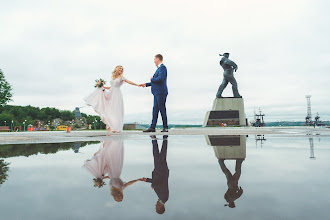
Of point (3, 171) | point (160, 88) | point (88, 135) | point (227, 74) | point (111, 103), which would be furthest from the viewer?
point (227, 74)

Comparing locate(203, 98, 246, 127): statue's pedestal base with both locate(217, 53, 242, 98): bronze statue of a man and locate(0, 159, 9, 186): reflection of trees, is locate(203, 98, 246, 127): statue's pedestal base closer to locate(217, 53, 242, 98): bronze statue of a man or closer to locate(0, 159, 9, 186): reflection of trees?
locate(217, 53, 242, 98): bronze statue of a man

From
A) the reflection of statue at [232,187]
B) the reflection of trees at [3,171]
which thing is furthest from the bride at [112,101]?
the reflection of statue at [232,187]

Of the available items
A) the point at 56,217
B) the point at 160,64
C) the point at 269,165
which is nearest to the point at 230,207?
the point at 56,217

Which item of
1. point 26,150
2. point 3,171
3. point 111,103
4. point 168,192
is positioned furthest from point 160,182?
point 111,103

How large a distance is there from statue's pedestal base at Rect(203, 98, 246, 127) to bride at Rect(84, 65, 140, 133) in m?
13.4

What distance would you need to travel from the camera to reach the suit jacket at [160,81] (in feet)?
30.1

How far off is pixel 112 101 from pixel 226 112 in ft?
47.1

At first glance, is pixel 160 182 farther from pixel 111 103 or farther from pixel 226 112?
pixel 226 112

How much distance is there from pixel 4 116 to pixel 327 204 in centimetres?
8570

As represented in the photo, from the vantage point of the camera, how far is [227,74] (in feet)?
73.0

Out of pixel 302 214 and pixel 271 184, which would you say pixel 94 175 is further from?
pixel 302 214

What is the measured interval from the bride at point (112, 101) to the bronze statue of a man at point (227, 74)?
1393cm

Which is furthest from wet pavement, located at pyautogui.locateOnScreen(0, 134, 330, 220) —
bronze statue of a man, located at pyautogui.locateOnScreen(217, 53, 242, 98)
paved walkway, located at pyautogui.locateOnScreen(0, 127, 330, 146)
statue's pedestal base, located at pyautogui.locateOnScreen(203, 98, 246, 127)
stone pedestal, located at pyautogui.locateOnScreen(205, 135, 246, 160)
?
bronze statue of a man, located at pyautogui.locateOnScreen(217, 53, 242, 98)

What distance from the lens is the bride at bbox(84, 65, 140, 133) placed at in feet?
32.6
